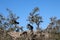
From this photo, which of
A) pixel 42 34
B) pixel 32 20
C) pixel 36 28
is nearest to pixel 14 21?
pixel 32 20

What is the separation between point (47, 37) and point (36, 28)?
193 inches

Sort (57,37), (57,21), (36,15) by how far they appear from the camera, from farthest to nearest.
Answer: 1. (36,15)
2. (57,21)
3. (57,37)

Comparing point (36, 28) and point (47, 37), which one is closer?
point (47, 37)

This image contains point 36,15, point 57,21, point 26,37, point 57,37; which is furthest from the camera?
point 36,15

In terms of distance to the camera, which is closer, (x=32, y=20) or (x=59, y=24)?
A: (x=59, y=24)

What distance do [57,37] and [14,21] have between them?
1519cm

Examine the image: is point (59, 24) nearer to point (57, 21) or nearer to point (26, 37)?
point (57, 21)

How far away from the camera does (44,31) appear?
37.5 metres

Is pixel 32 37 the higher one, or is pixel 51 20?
pixel 51 20

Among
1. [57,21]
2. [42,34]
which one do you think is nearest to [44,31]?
[42,34]

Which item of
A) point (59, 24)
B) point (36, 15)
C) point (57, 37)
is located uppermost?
point (36, 15)

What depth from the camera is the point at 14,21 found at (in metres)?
44.8

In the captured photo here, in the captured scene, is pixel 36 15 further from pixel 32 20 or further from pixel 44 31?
pixel 44 31

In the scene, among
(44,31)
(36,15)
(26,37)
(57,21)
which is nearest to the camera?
(26,37)
